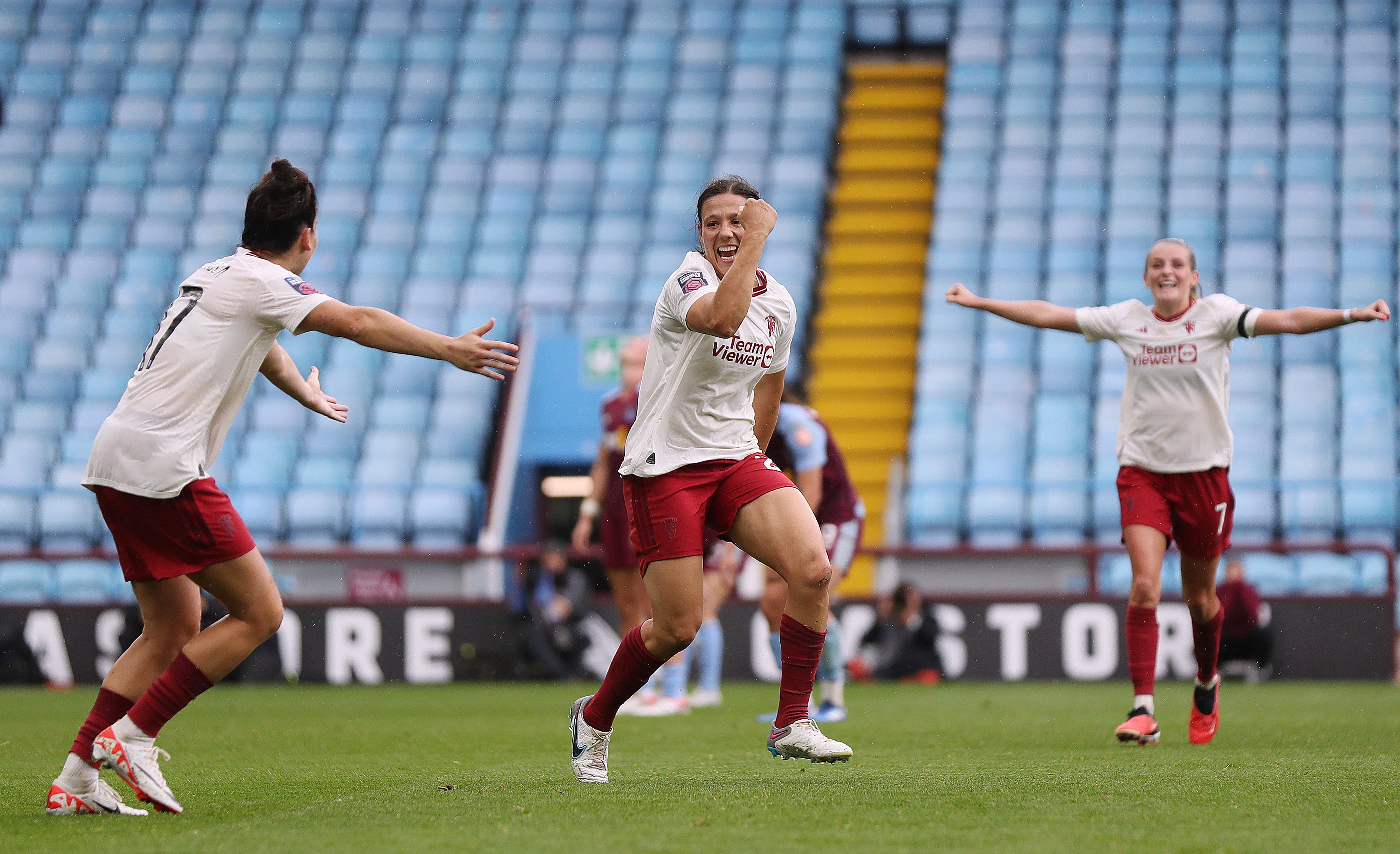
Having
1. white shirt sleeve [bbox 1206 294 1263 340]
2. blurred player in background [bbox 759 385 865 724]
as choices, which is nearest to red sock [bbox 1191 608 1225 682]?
white shirt sleeve [bbox 1206 294 1263 340]

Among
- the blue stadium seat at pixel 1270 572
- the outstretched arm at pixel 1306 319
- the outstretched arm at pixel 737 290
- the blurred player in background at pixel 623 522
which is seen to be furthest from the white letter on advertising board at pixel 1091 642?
the outstretched arm at pixel 737 290

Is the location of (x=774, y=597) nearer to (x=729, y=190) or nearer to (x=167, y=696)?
(x=729, y=190)

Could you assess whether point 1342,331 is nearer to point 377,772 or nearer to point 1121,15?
point 1121,15

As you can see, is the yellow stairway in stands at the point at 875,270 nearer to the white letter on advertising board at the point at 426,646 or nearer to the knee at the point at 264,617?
the white letter on advertising board at the point at 426,646

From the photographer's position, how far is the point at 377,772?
550 cm

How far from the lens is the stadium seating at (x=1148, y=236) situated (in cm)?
1363

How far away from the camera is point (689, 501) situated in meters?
4.69

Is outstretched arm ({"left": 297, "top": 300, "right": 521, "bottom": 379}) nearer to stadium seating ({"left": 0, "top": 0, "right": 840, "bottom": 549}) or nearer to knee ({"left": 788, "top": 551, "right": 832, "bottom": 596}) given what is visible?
knee ({"left": 788, "top": 551, "right": 832, "bottom": 596})

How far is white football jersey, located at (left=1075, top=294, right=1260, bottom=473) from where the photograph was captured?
6.29m

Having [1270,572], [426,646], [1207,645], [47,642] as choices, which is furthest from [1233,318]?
[47,642]

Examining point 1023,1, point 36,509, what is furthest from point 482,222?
point 1023,1

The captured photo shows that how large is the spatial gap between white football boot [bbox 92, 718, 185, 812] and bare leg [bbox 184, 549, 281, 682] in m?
0.26

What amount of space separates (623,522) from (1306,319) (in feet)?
13.2

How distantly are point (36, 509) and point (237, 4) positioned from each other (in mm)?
9912
